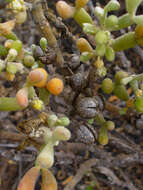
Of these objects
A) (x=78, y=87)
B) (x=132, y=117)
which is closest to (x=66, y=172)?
(x=132, y=117)

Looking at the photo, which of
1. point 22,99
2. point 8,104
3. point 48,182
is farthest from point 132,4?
point 48,182

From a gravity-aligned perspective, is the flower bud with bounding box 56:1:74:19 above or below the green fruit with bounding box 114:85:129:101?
above

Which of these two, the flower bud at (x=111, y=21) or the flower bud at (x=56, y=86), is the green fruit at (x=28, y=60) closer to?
the flower bud at (x=56, y=86)

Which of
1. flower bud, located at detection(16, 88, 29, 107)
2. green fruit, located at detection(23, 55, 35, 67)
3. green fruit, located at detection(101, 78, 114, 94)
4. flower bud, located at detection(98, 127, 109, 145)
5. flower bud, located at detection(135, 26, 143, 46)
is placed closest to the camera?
flower bud, located at detection(16, 88, 29, 107)

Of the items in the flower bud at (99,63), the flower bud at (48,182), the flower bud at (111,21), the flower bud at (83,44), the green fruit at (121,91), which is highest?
the flower bud at (111,21)

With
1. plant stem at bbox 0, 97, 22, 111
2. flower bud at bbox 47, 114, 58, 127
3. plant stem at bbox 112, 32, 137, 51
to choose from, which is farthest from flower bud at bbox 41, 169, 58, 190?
plant stem at bbox 112, 32, 137, 51

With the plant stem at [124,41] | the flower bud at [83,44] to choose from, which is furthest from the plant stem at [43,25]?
the plant stem at [124,41]

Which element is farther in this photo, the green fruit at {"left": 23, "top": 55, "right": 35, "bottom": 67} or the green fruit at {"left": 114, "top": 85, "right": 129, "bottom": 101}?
the green fruit at {"left": 114, "top": 85, "right": 129, "bottom": 101}

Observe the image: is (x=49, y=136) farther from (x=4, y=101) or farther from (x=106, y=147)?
(x=106, y=147)

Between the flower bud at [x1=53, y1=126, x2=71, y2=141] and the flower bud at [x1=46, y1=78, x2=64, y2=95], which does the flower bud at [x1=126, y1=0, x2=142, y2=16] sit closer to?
the flower bud at [x1=46, y1=78, x2=64, y2=95]

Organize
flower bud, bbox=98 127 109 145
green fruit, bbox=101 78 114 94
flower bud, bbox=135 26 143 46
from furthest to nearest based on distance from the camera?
flower bud, bbox=98 127 109 145, green fruit, bbox=101 78 114 94, flower bud, bbox=135 26 143 46

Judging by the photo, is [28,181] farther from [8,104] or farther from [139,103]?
[139,103]
